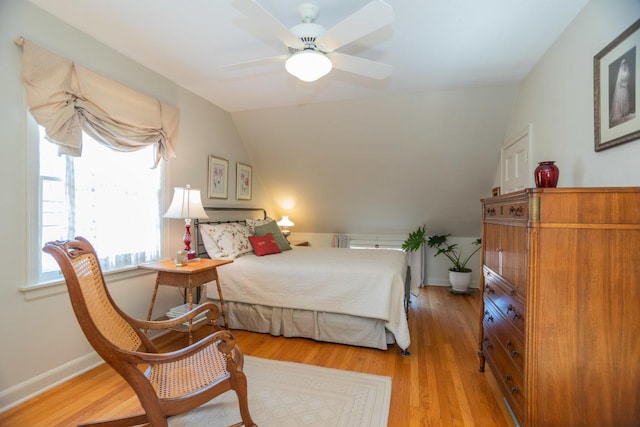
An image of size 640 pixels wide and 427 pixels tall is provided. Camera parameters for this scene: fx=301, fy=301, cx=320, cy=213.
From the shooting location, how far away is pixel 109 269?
2.42m

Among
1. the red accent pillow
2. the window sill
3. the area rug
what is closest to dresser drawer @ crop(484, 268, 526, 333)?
the area rug

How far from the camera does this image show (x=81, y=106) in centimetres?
212

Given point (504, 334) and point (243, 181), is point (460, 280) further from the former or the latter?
point (243, 181)

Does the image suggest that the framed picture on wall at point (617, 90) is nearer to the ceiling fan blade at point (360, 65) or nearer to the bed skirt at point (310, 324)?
the ceiling fan blade at point (360, 65)

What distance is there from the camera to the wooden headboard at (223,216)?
131 inches

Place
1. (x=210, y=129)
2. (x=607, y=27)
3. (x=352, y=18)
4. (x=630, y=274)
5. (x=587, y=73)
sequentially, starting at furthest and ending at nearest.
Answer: (x=210, y=129)
(x=587, y=73)
(x=607, y=27)
(x=352, y=18)
(x=630, y=274)

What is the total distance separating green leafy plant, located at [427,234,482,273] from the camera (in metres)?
4.79

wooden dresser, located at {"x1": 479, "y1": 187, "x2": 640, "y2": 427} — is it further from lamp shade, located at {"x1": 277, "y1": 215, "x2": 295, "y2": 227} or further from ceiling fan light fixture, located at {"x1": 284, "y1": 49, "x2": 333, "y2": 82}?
lamp shade, located at {"x1": 277, "y1": 215, "x2": 295, "y2": 227}

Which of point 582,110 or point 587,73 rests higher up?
point 587,73

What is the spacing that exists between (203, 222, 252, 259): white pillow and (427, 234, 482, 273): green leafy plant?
9.85 feet

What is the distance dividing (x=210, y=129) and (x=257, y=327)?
7.69ft

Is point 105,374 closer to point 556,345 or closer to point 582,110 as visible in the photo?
point 556,345

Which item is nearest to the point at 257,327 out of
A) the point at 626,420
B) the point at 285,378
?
the point at 285,378

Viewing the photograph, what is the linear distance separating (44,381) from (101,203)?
1245 millimetres
